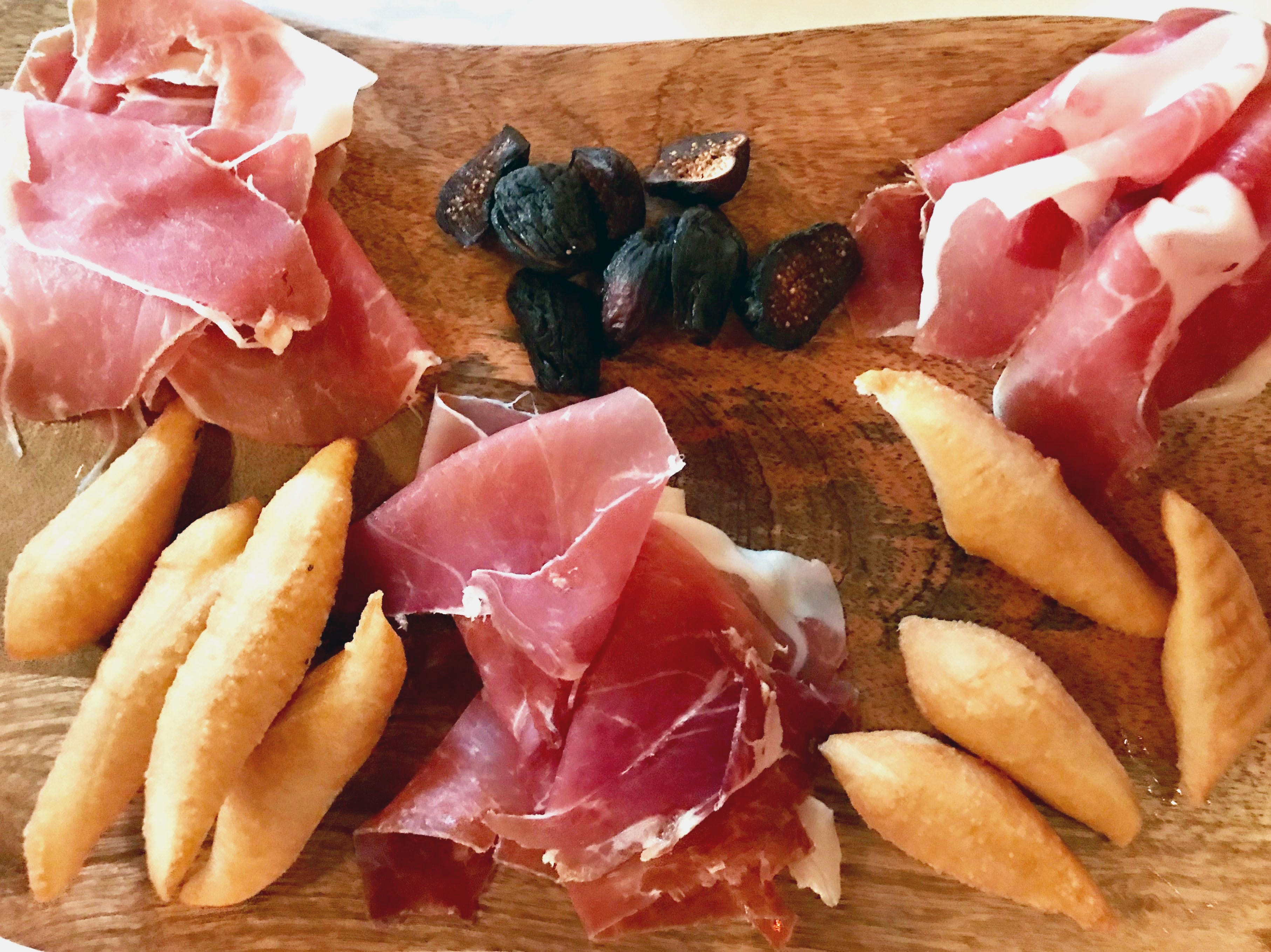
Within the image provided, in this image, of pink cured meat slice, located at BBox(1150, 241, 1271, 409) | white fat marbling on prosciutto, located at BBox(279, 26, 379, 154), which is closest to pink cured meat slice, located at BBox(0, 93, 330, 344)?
white fat marbling on prosciutto, located at BBox(279, 26, 379, 154)

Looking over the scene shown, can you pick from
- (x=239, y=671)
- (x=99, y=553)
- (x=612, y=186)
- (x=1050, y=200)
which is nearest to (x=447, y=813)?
(x=239, y=671)

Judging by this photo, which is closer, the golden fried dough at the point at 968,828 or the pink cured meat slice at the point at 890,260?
the golden fried dough at the point at 968,828

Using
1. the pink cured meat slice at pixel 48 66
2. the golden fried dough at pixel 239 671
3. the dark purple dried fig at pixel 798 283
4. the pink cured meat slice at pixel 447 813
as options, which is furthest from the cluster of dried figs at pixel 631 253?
the pink cured meat slice at pixel 48 66

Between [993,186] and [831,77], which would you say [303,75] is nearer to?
[831,77]

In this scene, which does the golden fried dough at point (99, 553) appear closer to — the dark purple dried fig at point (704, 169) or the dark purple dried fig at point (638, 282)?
the dark purple dried fig at point (638, 282)

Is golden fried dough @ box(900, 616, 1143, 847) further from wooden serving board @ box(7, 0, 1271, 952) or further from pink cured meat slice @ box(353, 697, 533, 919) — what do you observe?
pink cured meat slice @ box(353, 697, 533, 919)

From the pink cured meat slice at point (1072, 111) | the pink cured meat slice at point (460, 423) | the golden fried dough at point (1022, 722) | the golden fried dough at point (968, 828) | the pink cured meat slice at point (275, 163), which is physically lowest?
the golden fried dough at point (968, 828)

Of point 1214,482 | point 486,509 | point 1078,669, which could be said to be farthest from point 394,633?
point 1214,482

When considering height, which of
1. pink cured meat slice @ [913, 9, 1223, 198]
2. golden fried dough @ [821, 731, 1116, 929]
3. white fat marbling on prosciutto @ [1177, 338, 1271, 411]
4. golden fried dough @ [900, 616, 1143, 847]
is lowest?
golden fried dough @ [821, 731, 1116, 929]
